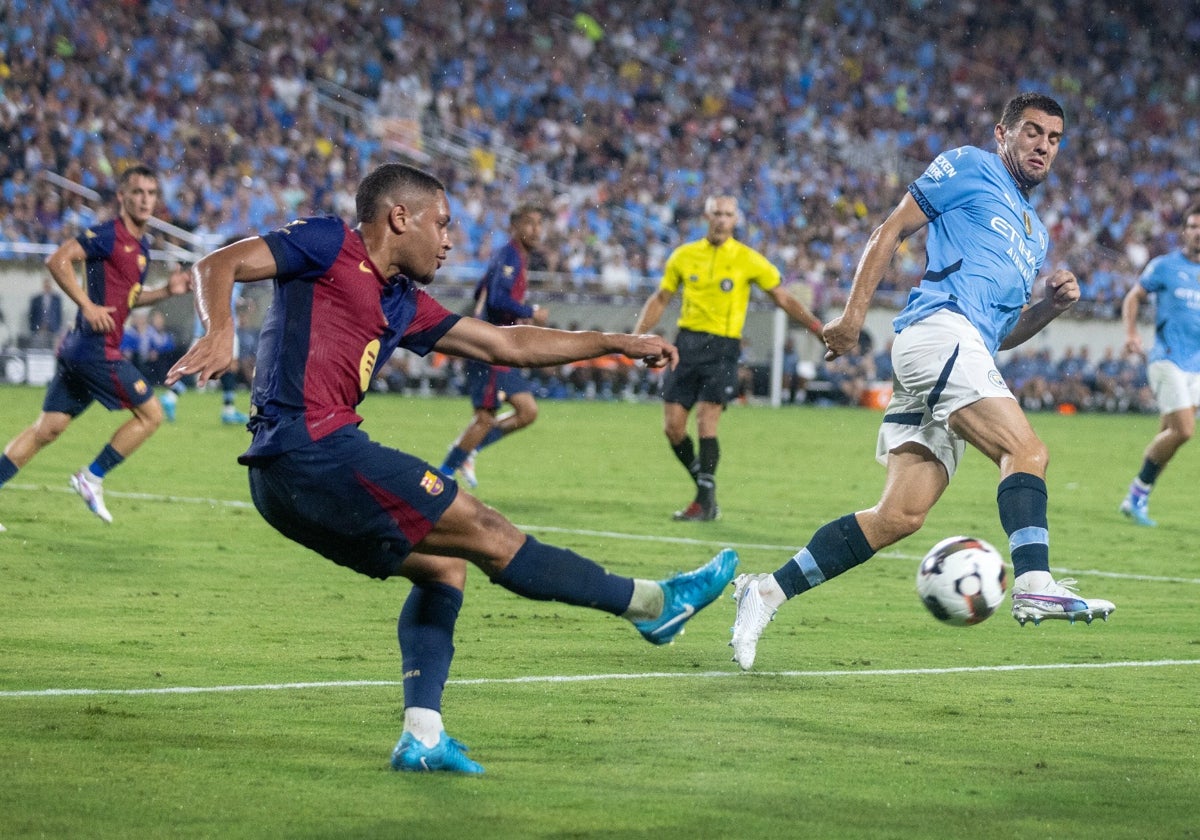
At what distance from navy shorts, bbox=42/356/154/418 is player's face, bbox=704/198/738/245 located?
15.7ft

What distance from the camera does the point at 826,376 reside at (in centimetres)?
3491

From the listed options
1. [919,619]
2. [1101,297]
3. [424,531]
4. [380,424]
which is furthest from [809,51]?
[424,531]

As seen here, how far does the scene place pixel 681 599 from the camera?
5461 mm

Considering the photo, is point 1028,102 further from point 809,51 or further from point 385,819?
point 809,51

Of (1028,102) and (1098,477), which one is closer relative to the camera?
(1028,102)

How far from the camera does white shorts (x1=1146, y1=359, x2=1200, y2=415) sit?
1439 cm

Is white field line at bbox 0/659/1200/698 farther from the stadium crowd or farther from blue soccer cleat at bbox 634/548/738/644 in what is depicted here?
the stadium crowd

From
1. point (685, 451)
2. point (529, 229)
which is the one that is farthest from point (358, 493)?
point (529, 229)

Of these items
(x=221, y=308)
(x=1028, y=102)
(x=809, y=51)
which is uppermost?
(x=809, y=51)

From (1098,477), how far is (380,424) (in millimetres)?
9638

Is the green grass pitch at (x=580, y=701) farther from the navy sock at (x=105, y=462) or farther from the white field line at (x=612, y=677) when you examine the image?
the navy sock at (x=105, y=462)

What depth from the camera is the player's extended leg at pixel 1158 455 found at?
560 inches

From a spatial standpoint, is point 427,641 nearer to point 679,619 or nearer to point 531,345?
point 679,619

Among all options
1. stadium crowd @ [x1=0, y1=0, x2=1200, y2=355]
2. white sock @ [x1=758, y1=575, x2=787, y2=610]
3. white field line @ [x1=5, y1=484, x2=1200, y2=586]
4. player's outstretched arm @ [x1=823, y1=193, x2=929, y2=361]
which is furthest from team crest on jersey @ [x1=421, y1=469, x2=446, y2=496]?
stadium crowd @ [x1=0, y1=0, x2=1200, y2=355]
